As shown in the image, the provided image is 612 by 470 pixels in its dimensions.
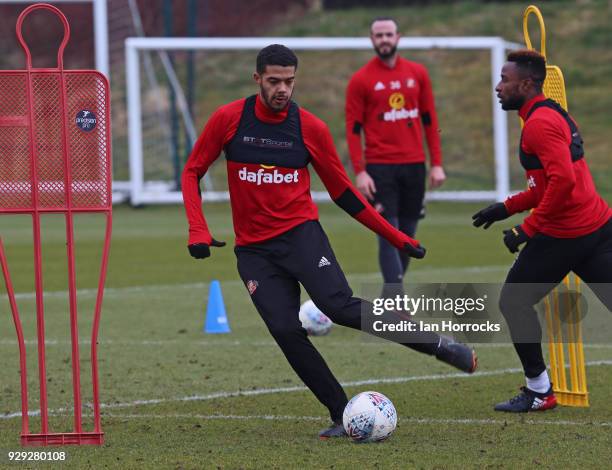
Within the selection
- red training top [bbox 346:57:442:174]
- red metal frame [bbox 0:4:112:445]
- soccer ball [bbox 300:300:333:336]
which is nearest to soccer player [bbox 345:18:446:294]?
red training top [bbox 346:57:442:174]

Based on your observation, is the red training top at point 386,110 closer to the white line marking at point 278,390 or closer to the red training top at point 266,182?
the white line marking at point 278,390

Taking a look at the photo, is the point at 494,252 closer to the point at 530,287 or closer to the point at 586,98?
the point at 530,287

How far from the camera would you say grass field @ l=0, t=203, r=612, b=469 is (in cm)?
645

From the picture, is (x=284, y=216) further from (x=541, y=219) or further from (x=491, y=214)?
(x=541, y=219)

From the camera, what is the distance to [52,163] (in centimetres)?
664

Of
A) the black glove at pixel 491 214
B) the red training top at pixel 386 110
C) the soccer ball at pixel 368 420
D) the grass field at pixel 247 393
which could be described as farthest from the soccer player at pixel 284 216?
the red training top at pixel 386 110

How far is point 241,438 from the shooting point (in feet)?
22.7

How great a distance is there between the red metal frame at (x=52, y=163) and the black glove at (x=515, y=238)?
207cm

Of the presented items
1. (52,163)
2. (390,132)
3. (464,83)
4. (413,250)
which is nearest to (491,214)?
(413,250)

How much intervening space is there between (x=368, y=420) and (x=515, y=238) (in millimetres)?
1267

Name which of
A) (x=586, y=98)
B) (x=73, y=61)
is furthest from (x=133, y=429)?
(x=73, y=61)

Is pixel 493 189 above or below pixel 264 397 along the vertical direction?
below

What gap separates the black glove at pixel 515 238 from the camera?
7113 millimetres

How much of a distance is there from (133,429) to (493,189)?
16352 mm
